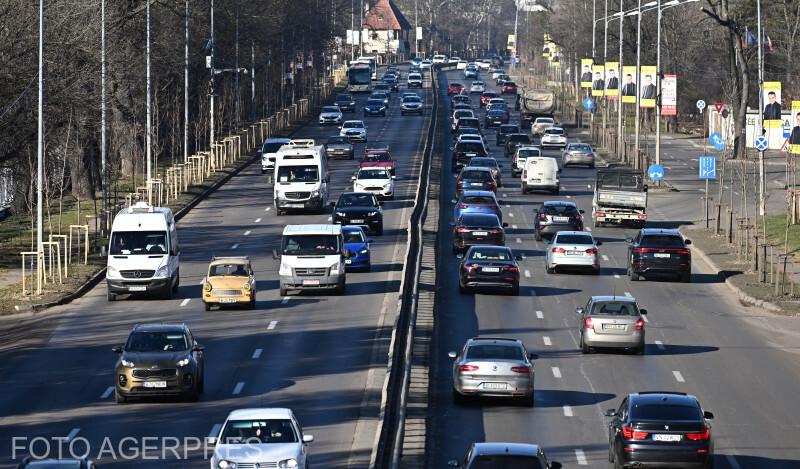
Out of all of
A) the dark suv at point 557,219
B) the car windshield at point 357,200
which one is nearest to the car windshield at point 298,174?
the car windshield at point 357,200

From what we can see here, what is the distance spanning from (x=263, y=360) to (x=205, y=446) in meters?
9.06

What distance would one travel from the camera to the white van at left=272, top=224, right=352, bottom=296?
4288 cm

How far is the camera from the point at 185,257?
171 feet

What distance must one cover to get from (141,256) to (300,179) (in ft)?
66.4

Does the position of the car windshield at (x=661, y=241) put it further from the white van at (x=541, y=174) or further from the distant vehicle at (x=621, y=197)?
the white van at (x=541, y=174)

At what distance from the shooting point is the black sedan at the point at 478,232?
5159 centimetres

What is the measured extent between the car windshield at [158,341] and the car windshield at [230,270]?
1138 cm

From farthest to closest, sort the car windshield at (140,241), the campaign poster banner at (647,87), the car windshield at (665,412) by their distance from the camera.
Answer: the campaign poster banner at (647,87) < the car windshield at (140,241) < the car windshield at (665,412)

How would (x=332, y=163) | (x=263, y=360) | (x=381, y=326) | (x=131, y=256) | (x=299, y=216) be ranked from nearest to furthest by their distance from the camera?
(x=263, y=360) < (x=381, y=326) < (x=131, y=256) < (x=299, y=216) < (x=332, y=163)

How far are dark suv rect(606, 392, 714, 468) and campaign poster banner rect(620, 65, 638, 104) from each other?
209 ft

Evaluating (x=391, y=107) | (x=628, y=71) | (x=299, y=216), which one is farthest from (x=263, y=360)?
(x=391, y=107)

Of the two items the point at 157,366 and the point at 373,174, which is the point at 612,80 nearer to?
the point at 373,174

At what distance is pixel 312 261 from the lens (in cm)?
4288

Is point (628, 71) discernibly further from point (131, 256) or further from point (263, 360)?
point (263, 360)
